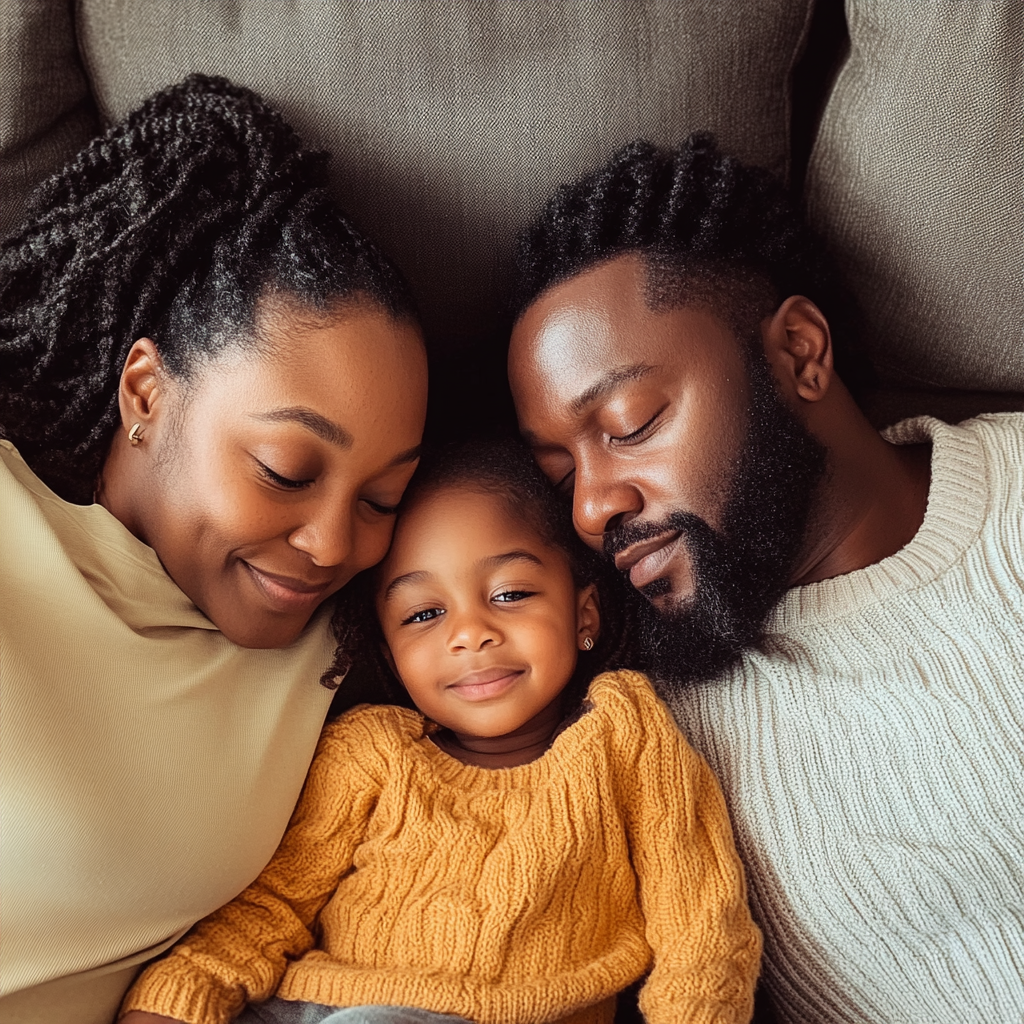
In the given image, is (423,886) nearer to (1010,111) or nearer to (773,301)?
(773,301)

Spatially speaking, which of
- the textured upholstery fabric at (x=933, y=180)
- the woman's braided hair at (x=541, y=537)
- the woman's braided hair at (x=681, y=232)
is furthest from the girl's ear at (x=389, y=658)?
the textured upholstery fabric at (x=933, y=180)

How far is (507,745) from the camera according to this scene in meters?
1.46

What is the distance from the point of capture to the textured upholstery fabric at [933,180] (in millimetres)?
1426

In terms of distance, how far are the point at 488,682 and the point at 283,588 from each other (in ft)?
1.04

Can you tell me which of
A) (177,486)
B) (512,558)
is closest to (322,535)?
(177,486)

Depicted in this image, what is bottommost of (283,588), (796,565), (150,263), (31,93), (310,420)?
(796,565)

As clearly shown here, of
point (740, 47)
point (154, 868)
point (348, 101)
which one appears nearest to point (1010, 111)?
point (740, 47)

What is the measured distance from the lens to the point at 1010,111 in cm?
142

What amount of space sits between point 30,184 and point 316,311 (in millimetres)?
565

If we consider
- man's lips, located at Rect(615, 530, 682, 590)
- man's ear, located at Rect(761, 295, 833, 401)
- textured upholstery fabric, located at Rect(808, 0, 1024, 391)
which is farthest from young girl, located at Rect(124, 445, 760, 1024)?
textured upholstery fabric, located at Rect(808, 0, 1024, 391)

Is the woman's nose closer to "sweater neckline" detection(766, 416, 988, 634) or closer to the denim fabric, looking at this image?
the denim fabric

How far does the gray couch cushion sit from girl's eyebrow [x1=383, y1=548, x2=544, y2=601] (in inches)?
20.1

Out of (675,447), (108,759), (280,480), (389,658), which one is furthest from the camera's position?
(389,658)

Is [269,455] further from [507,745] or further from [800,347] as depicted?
[800,347]
